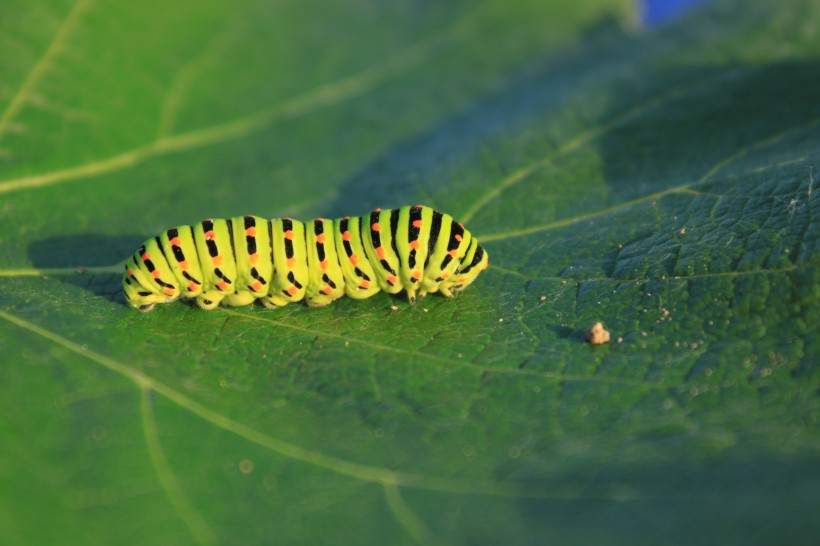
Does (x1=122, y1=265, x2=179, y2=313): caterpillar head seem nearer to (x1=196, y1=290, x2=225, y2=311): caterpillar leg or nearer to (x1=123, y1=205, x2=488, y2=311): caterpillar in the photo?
(x1=123, y1=205, x2=488, y2=311): caterpillar

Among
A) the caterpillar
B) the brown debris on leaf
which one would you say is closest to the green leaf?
the brown debris on leaf

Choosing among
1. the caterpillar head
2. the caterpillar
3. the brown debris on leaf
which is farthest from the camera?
the caterpillar

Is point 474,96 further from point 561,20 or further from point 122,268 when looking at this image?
point 122,268

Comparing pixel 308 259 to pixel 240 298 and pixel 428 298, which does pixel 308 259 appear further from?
pixel 428 298

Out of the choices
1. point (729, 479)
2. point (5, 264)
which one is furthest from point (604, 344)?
point (5, 264)

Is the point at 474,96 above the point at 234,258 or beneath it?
above

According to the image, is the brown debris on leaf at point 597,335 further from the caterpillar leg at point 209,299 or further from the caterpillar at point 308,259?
the caterpillar leg at point 209,299
